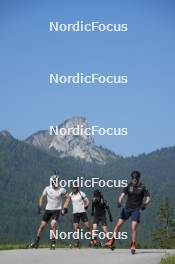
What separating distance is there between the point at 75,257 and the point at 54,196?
359cm

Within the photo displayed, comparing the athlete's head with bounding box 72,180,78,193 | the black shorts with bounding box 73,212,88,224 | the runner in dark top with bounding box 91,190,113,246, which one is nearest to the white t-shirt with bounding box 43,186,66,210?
the athlete's head with bounding box 72,180,78,193

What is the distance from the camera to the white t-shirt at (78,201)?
22703mm

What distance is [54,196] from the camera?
21.6 m

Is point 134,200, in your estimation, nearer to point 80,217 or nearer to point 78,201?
point 78,201

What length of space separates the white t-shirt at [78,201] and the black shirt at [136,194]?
10.7 feet

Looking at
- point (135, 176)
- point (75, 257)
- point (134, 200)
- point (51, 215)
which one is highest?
point (135, 176)

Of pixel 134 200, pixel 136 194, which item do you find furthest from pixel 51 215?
pixel 136 194

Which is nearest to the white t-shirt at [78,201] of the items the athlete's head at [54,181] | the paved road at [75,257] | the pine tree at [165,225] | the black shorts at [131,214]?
the athlete's head at [54,181]

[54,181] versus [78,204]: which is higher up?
[54,181]

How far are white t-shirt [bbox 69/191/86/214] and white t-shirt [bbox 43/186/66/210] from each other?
2.84 ft

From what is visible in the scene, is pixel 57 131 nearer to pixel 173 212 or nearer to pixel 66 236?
pixel 66 236

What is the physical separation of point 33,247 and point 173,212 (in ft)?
340

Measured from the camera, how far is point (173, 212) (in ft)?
407

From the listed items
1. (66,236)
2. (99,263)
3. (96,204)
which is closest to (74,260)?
(99,263)
